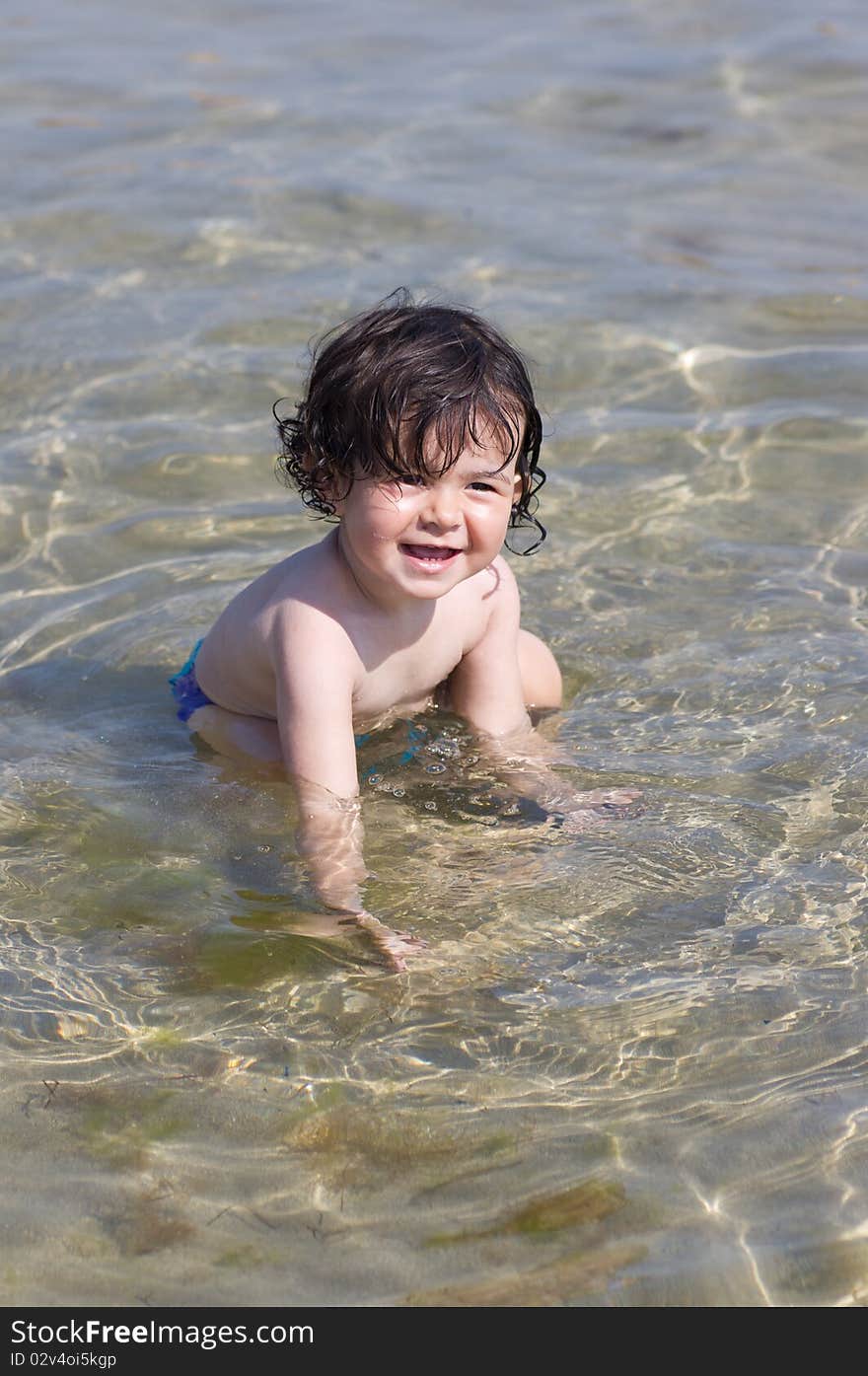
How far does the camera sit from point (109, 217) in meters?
7.11

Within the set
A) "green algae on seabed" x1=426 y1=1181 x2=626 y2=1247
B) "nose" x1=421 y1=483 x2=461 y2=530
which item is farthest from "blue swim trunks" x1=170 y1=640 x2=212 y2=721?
"green algae on seabed" x1=426 y1=1181 x2=626 y2=1247

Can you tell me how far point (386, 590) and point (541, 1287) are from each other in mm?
1676

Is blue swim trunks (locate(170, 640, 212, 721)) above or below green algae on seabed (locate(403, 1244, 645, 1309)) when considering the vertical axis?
below

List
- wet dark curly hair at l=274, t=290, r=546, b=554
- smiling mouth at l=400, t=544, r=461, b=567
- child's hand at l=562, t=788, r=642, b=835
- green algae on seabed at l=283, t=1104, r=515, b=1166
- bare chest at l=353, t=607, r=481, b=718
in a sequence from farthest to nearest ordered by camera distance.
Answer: bare chest at l=353, t=607, r=481, b=718
child's hand at l=562, t=788, r=642, b=835
smiling mouth at l=400, t=544, r=461, b=567
wet dark curly hair at l=274, t=290, r=546, b=554
green algae on seabed at l=283, t=1104, r=515, b=1166

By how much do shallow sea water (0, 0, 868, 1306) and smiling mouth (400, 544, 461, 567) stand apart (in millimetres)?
609

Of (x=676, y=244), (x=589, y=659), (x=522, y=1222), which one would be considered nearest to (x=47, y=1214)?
(x=522, y=1222)

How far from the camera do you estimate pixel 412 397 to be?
3.32 meters

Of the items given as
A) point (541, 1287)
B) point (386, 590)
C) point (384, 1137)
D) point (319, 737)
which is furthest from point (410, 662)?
point (541, 1287)

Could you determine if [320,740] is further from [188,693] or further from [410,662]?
[188,693]

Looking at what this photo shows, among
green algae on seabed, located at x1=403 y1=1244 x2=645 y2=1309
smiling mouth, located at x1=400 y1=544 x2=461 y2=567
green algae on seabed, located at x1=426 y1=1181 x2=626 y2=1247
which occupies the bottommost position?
green algae on seabed, located at x1=426 y1=1181 x2=626 y2=1247

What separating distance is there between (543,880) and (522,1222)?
95 cm

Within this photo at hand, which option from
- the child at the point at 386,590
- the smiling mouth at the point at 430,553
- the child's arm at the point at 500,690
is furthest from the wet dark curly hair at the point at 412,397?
the child's arm at the point at 500,690

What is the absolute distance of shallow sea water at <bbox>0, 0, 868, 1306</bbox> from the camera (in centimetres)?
262

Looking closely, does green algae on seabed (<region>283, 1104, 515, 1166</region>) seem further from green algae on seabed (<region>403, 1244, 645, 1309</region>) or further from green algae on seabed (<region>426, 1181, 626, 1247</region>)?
green algae on seabed (<region>403, 1244, 645, 1309</region>)
